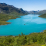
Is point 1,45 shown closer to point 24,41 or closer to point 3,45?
point 3,45

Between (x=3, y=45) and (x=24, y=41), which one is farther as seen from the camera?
(x=24, y=41)

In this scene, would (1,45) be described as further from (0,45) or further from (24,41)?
(24,41)

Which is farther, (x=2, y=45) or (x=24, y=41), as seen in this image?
(x=24, y=41)

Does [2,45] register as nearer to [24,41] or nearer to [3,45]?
[3,45]

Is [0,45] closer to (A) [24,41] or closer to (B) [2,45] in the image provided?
(B) [2,45]

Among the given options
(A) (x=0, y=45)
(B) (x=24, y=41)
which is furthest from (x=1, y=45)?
(B) (x=24, y=41)

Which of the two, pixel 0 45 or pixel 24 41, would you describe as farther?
pixel 24 41

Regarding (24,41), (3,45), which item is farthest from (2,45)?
(24,41)
